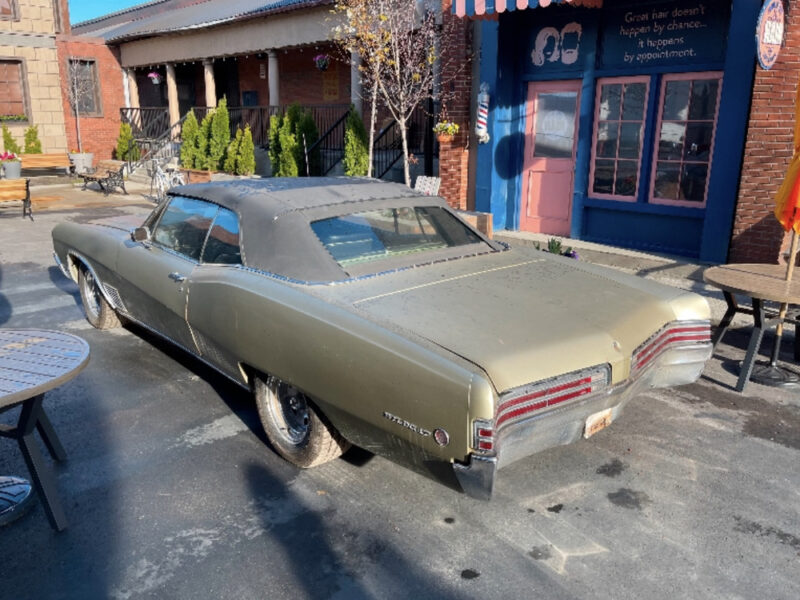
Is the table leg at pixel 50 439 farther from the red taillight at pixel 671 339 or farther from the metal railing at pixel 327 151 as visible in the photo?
the metal railing at pixel 327 151

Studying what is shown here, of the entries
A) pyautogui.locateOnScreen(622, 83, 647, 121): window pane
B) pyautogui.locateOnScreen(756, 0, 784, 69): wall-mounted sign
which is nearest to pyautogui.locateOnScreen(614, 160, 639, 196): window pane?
pyautogui.locateOnScreen(622, 83, 647, 121): window pane

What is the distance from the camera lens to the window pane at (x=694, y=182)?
8.28 meters

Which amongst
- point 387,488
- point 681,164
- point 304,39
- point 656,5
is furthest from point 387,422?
point 304,39

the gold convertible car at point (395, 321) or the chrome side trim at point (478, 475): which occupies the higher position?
the gold convertible car at point (395, 321)

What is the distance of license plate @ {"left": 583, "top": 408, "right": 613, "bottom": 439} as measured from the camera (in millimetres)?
3084

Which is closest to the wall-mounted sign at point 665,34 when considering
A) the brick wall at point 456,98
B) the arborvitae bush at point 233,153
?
the brick wall at point 456,98

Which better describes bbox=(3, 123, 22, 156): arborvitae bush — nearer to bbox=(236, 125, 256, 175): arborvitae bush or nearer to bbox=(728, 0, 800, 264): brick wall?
bbox=(236, 125, 256, 175): arborvitae bush

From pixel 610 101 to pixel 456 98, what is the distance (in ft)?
8.16

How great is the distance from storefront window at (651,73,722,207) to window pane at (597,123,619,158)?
0.62m

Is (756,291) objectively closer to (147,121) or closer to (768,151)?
(768,151)

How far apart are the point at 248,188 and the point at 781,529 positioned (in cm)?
358

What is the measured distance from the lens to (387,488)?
3.50 meters

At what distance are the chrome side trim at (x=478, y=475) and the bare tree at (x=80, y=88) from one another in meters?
22.5

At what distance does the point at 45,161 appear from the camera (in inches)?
776
